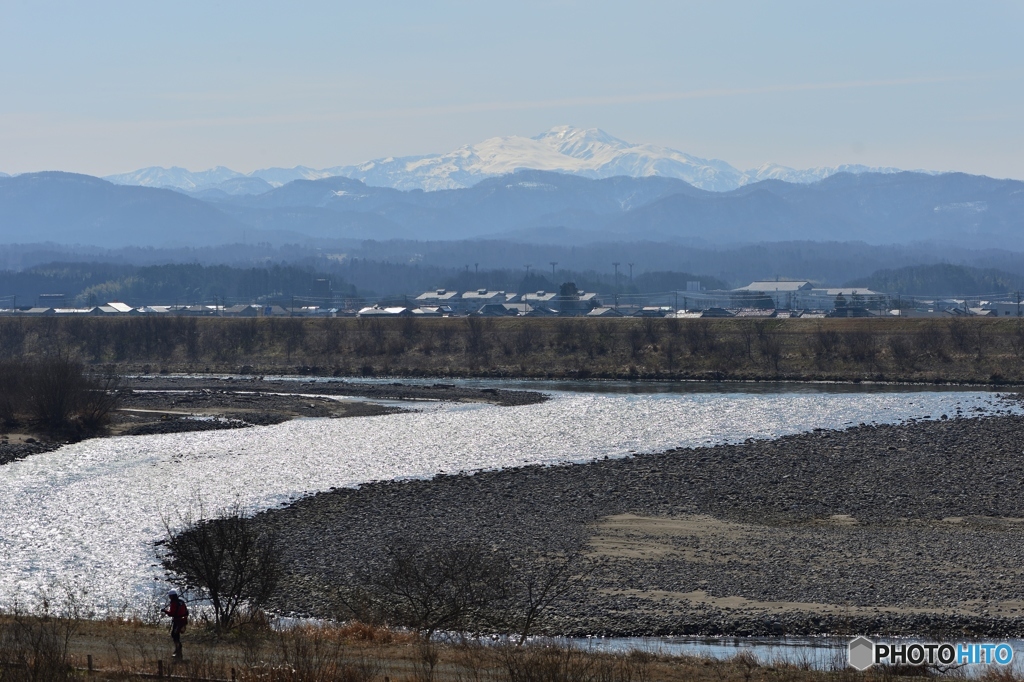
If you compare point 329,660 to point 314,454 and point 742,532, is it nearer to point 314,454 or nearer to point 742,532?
point 742,532

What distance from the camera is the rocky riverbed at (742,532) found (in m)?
20.0

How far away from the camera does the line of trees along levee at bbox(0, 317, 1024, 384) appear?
7425 centimetres

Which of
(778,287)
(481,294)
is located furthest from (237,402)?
(778,287)

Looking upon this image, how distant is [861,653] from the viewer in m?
17.4

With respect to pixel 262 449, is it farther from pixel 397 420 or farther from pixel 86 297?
pixel 86 297

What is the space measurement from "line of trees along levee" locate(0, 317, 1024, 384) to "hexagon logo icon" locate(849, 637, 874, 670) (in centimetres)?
5386

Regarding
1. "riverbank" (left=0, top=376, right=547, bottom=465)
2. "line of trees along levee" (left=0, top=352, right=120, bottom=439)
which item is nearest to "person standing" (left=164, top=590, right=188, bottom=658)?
"riverbank" (left=0, top=376, right=547, bottom=465)

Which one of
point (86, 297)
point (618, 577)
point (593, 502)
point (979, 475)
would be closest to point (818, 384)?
point (979, 475)

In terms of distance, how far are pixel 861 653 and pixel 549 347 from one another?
221ft

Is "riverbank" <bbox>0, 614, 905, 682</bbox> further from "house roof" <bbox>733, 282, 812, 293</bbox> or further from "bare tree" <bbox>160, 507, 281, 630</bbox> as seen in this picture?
"house roof" <bbox>733, 282, 812, 293</bbox>

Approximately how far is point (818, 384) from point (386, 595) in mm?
52184

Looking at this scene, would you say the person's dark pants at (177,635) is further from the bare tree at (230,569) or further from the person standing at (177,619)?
the bare tree at (230,569)

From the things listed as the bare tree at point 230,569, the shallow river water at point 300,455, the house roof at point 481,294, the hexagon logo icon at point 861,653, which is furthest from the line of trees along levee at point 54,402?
the house roof at point 481,294

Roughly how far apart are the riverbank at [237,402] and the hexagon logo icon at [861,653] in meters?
29.9
